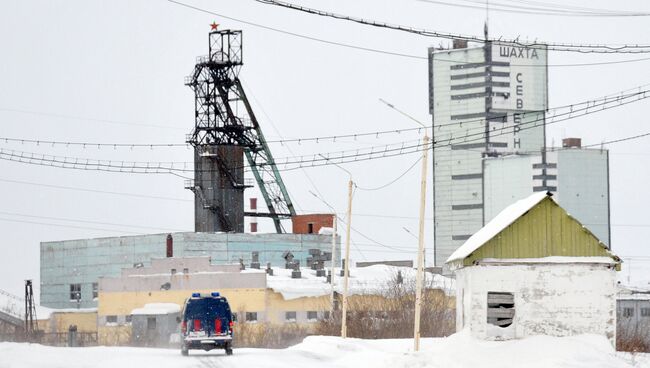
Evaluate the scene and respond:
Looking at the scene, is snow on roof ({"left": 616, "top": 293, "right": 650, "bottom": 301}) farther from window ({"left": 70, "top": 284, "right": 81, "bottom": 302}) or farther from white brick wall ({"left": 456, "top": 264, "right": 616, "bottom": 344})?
white brick wall ({"left": 456, "top": 264, "right": 616, "bottom": 344})

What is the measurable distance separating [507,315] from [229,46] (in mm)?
80036

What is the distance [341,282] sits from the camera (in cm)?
9731

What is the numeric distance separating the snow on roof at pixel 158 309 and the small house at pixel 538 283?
49537 millimetres

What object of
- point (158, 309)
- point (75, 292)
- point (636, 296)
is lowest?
point (636, 296)

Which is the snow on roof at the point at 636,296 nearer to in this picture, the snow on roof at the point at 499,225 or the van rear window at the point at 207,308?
the snow on roof at the point at 499,225

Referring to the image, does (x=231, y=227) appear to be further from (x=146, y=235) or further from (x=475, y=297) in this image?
(x=475, y=297)

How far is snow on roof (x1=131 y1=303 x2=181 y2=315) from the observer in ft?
304

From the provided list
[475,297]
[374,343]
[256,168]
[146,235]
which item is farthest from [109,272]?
[475,297]

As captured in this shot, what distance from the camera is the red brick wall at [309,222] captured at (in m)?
133

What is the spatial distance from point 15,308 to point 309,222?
103 ft

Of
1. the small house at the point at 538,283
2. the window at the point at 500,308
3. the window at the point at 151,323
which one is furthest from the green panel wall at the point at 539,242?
the window at the point at 151,323

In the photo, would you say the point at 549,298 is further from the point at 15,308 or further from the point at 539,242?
the point at 15,308

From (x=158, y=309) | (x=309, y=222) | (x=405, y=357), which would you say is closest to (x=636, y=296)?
(x=309, y=222)

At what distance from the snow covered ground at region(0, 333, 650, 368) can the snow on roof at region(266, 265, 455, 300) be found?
48323 millimetres
